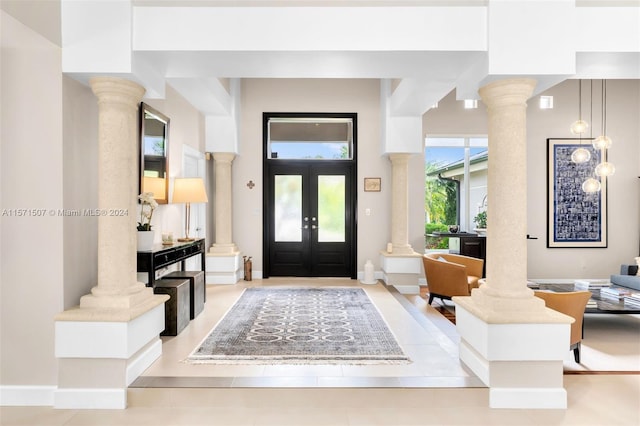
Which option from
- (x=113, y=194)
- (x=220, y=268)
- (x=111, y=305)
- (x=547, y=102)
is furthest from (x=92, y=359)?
(x=547, y=102)

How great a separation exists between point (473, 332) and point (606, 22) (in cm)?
253

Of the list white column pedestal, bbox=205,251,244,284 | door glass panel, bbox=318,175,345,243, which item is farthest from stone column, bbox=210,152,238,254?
door glass panel, bbox=318,175,345,243

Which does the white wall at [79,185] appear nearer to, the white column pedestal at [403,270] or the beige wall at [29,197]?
the beige wall at [29,197]

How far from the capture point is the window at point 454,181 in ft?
25.8

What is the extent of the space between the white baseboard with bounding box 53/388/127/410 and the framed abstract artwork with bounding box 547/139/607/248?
309 inches

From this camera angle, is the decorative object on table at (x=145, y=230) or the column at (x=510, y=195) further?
the decorative object on table at (x=145, y=230)

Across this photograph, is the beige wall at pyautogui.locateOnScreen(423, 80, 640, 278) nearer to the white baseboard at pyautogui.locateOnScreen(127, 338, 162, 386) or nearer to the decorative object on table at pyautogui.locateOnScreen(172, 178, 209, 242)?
the decorative object on table at pyautogui.locateOnScreen(172, 178, 209, 242)

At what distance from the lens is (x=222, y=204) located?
7090 millimetres

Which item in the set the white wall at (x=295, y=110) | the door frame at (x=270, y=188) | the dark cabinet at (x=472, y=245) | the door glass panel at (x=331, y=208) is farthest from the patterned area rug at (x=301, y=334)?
the dark cabinet at (x=472, y=245)

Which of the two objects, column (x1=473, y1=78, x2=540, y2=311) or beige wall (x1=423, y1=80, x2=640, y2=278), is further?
beige wall (x1=423, y1=80, x2=640, y2=278)

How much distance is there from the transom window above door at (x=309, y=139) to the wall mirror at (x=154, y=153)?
9.58 feet

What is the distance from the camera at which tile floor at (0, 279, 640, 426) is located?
2.60 metres

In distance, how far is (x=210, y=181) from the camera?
23.8ft

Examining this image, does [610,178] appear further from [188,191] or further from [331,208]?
[188,191]
